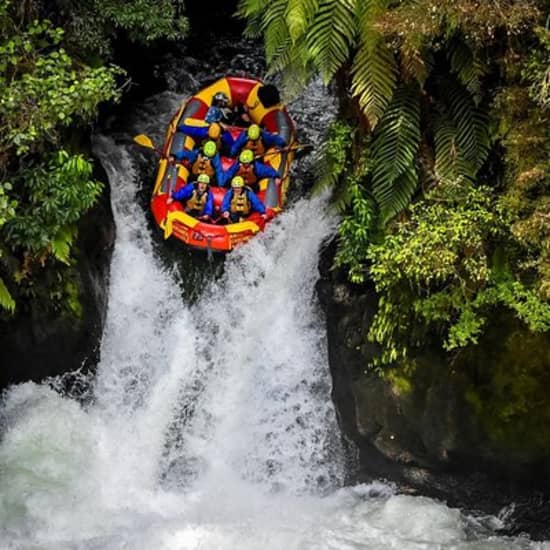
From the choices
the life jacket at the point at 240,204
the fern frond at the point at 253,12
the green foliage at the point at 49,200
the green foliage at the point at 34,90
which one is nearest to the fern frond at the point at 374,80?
the fern frond at the point at 253,12

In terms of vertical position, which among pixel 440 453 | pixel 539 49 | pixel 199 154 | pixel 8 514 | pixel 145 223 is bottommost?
pixel 8 514

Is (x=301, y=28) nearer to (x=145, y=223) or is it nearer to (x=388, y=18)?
(x=388, y=18)

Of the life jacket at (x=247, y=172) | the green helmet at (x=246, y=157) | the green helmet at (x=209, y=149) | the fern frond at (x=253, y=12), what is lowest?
the life jacket at (x=247, y=172)

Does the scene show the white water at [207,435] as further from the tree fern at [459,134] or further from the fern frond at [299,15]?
the fern frond at [299,15]

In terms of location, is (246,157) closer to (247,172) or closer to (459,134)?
(247,172)

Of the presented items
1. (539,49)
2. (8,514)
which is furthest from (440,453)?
(8,514)
